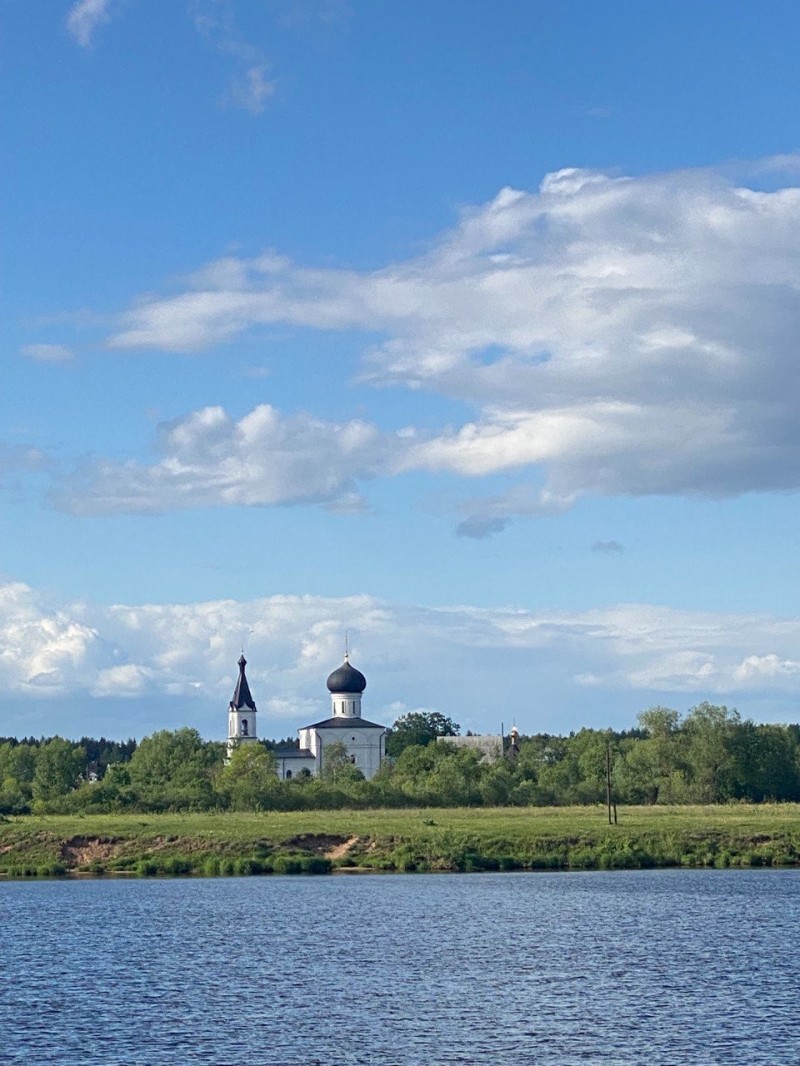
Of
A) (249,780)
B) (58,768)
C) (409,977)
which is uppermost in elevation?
(58,768)

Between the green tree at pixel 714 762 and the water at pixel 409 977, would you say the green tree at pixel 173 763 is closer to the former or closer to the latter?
the green tree at pixel 714 762

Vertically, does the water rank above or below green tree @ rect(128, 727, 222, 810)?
below

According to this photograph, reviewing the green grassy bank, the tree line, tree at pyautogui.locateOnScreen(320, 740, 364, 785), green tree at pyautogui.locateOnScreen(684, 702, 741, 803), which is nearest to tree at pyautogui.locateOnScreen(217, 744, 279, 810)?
the tree line

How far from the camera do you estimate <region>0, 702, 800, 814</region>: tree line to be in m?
122

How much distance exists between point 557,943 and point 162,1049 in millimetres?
19937

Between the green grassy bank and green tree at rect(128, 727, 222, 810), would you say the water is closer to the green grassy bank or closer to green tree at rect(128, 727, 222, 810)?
the green grassy bank

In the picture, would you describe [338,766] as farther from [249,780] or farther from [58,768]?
[249,780]

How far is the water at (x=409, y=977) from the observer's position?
108 ft

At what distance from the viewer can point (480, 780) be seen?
474ft

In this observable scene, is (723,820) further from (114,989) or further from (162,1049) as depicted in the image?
(162,1049)

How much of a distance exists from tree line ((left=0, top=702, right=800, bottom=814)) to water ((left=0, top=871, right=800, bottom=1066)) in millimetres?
51687

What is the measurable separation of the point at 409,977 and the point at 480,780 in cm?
10242

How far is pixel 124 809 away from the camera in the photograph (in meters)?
119

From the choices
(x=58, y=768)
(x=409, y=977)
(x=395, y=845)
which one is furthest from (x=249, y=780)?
(x=409, y=977)
